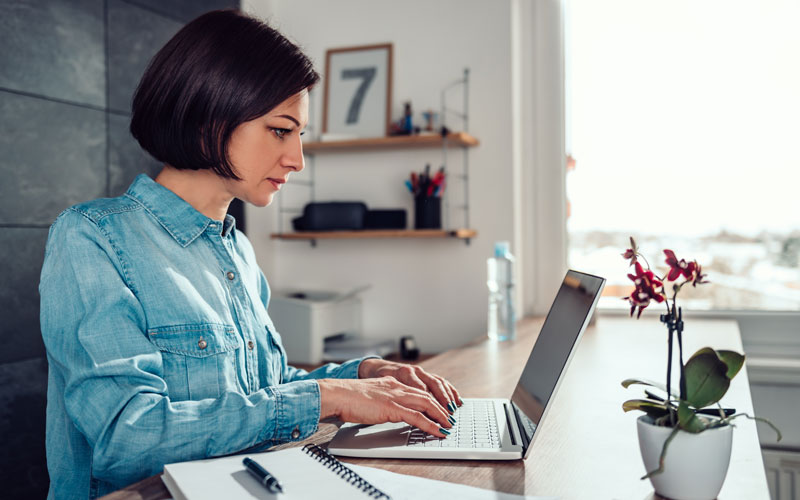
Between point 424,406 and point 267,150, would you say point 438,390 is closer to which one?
point 424,406

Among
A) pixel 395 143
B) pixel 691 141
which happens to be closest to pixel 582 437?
pixel 395 143

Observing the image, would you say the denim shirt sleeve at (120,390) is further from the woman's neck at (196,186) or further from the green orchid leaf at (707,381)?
the green orchid leaf at (707,381)

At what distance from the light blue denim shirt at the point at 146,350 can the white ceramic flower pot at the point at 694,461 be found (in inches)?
16.4

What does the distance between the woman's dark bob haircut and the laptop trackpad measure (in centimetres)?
42

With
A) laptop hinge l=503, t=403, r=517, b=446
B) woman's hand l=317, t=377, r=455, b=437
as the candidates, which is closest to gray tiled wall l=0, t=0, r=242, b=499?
woman's hand l=317, t=377, r=455, b=437

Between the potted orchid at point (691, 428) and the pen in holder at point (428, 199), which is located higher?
the pen in holder at point (428, 199)

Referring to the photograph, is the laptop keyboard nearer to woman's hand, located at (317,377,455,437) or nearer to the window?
woman's hand, located at (317,377,455,437)

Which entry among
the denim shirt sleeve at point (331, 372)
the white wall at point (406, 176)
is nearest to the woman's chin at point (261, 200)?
the denim shirt sleeve at point (331, 372)

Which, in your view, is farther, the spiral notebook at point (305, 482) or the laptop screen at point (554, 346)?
the laptop screen at point (554, 346)

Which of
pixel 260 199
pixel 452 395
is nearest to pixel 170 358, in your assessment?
pixel 260 199

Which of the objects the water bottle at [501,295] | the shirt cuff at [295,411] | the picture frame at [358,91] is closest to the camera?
the shirt cuff at [295,411]

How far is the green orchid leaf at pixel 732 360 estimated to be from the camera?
2.32 ft

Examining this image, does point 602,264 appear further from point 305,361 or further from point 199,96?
point 199,96

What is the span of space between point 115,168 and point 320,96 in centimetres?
81
